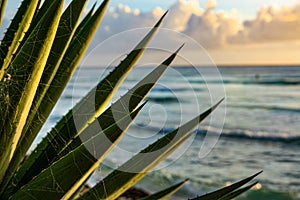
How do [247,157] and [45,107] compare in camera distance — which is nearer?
[45,107]

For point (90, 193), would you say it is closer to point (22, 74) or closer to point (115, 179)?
point (115, 179)

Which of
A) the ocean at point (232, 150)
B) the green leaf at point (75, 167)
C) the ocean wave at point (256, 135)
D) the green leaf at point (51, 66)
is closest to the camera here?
the green leaf at point (75, 167)

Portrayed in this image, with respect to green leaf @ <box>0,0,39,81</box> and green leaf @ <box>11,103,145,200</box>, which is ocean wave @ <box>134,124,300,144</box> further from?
green leaf @ <box>11,103,145,200</box>

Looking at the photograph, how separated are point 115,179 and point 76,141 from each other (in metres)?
0.16

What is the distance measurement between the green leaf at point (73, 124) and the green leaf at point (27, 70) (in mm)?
191

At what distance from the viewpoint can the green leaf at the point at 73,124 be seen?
1.30 m

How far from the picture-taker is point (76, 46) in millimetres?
1378

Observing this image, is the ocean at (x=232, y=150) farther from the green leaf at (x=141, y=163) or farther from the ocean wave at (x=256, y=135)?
the green leaf at (x=141, y=163)

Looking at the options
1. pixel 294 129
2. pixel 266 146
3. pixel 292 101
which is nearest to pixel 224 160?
A: pixel 266 146

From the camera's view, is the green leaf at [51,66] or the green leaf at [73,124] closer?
the green leaf at [51,66]

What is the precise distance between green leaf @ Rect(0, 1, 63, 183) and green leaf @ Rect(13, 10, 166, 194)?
19 centimetres

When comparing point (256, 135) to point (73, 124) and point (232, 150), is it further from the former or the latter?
point (73, 124)

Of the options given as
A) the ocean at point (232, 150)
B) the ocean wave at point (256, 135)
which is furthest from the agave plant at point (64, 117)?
the ocean wave at point (256, 135)

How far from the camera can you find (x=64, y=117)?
4.94ft
